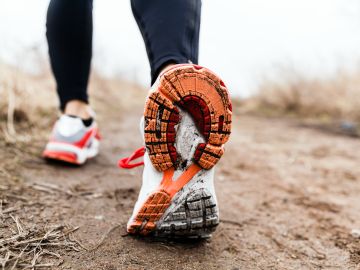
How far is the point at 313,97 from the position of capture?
21.1 feet

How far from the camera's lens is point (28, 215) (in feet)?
3.35

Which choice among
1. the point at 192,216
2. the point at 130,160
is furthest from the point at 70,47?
the point at 192,216

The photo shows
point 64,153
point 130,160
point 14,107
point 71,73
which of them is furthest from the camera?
point 14,107

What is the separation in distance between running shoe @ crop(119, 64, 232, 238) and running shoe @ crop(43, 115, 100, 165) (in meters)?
0.74

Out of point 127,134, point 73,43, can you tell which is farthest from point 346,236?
point 127,134

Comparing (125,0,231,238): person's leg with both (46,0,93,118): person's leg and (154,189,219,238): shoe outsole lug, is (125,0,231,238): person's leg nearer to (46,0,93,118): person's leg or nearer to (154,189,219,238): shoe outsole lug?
(154,189,219,238): shoe outsole lug

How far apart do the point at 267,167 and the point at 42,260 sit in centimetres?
159

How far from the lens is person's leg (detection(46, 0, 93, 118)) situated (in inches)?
50.8

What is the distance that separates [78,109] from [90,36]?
0.34 m

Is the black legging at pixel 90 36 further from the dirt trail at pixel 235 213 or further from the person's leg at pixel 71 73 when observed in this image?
the dirt trail at pixel 235 213

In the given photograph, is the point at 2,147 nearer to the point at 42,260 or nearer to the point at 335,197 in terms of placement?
the point at 42,260

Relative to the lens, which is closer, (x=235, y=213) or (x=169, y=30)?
(x=169, y=30)

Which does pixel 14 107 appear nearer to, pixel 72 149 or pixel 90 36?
pixel 72 149

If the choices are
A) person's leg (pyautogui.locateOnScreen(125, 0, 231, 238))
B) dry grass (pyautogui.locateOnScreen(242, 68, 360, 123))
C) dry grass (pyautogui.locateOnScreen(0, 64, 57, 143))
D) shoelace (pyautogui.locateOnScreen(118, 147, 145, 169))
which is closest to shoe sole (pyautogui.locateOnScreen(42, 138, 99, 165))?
dry grass (pyautogui.locateOnScreen(0, 64, 57, 143))
